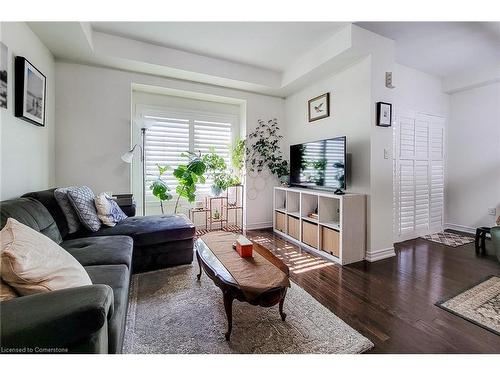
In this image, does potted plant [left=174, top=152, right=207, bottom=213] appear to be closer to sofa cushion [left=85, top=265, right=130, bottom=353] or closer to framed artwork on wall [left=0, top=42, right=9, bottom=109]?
framed artwork on wall [left=0, top=42, right=9, bottom=109]

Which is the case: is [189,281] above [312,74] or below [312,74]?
below

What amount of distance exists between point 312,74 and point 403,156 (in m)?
1.74

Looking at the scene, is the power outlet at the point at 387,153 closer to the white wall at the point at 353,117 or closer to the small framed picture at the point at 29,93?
the white wall at the point at 353,117

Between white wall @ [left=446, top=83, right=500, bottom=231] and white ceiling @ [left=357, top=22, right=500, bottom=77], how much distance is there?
565mm

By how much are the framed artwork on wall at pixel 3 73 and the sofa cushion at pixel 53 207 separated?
731 mm

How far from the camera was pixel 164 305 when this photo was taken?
72.1 inches

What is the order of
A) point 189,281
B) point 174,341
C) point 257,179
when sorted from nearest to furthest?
point 174,341
point 189,281
point 257,179

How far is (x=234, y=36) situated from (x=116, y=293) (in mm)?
2812

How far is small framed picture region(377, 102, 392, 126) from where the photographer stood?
2754mm

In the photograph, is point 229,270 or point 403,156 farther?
point 403,156

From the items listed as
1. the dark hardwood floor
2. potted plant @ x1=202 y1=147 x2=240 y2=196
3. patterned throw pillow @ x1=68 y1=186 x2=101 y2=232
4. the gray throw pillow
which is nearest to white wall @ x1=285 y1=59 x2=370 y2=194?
the dark hardwood floor

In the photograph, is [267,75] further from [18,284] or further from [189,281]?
[18,284]

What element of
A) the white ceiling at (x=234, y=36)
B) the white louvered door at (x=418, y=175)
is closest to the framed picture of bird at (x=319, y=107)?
the white ceiling at (x=234, y=36)

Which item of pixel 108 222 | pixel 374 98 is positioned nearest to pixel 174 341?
pixel 108 222
